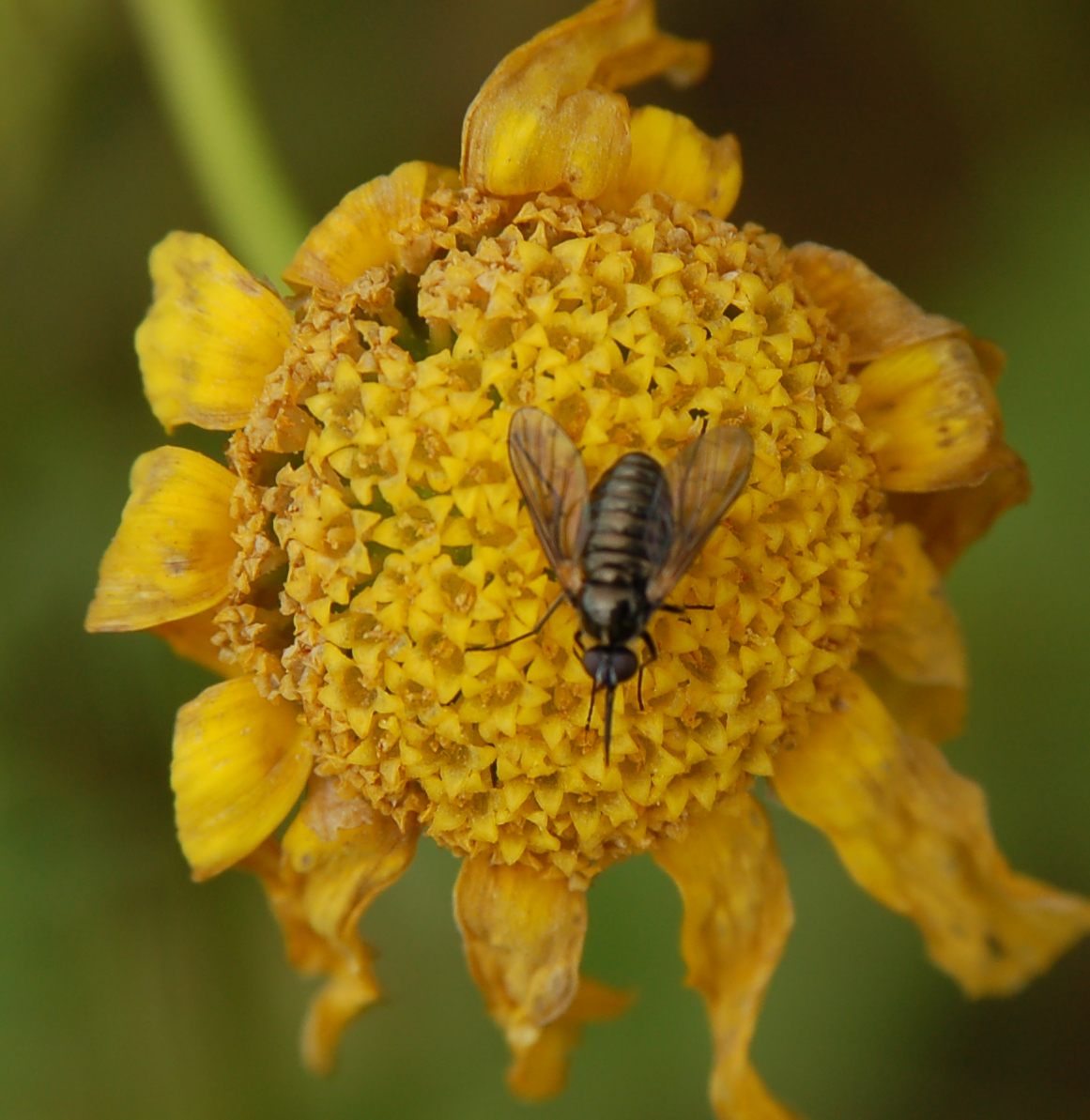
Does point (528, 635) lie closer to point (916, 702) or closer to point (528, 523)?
point (528, 523)

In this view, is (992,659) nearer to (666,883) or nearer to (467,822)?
(666,883)

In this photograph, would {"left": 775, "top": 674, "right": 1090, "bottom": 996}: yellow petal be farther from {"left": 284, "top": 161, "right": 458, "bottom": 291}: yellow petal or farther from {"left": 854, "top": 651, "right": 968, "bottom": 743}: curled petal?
{"left": 284, "top": 161, "right": 458, "bottom": 291}: yellow petal

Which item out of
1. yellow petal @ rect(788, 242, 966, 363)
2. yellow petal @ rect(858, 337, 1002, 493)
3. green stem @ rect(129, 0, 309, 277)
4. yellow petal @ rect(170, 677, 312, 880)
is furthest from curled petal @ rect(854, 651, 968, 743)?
green stem @ rect(129, 0, 309, 277)

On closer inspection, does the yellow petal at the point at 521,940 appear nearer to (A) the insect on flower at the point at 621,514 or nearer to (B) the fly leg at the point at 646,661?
(B) the fly leg at the point at 646,661

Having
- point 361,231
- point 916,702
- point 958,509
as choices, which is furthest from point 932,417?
point 361,231

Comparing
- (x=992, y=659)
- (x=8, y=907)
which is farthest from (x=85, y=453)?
(x=992, y=659)

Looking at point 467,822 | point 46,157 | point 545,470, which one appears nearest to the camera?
point 545,470

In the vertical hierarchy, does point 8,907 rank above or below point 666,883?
above
